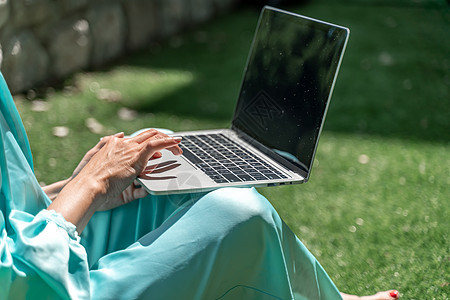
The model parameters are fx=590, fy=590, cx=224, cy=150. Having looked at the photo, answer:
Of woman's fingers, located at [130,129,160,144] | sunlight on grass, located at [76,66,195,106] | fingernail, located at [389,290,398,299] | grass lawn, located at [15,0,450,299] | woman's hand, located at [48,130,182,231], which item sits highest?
woman's fingers, located at [130,129,160,144]

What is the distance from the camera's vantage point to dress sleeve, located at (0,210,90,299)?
1260 mm

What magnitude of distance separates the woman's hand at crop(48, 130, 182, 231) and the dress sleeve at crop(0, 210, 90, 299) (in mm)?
93

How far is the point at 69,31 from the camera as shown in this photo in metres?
4.68

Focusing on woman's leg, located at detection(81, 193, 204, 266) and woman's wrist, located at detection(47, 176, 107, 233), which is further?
woman's leg, located at detection(81, 193, 204, 266)

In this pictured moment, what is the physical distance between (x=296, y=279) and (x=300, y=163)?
0.38m

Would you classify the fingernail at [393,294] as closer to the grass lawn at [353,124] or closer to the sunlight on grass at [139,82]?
the grass lawn at [353,124]

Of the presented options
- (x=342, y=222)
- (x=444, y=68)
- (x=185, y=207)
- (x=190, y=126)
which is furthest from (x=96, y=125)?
(x=444, y=68)

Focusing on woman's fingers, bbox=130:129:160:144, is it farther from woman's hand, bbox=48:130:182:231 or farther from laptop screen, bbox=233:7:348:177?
laptop screen, bbox=233:7:348:177

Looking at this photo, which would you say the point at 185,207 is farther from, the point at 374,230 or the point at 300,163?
the point at 374,230

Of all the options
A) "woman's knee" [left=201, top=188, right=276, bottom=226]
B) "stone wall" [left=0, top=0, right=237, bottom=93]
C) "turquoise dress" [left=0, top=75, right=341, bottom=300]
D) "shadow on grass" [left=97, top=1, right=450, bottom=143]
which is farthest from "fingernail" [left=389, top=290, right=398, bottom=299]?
"stone wall" [left=0, top=0, right=237, bottom=93]

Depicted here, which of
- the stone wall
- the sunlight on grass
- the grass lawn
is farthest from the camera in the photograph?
the sunlight on grass

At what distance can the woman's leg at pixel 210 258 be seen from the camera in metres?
1.39

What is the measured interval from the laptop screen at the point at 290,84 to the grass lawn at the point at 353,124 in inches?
29.8

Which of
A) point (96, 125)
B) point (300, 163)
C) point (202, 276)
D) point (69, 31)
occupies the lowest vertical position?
point (96, 125)
